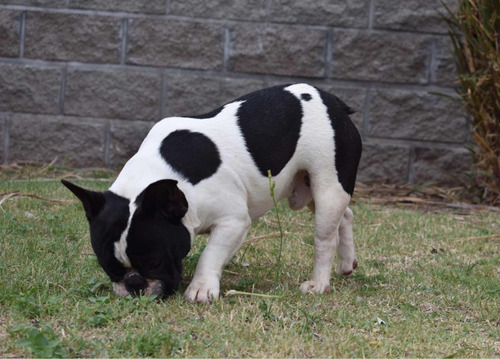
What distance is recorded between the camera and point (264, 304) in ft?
11.4

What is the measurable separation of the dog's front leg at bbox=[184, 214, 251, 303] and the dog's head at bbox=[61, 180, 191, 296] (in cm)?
12

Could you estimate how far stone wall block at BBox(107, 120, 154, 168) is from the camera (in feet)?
24.9

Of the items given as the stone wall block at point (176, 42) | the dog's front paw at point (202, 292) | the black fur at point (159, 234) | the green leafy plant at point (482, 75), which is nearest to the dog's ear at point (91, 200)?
the black fur at point (159, 234)

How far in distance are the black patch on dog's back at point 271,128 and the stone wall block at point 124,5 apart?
11.9ft

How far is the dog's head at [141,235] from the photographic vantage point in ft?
11.1

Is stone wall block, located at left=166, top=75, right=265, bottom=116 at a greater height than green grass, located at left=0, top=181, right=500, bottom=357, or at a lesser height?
greater

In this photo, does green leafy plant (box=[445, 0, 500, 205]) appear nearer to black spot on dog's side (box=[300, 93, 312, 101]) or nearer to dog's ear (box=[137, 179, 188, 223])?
black spot on dog's side (box=[300, 93, 312, 101])

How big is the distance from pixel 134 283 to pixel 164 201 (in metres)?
0.38

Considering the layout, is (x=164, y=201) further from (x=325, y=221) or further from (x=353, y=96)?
(x=353, y=96)

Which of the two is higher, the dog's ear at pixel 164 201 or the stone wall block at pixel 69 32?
the stone wall block at pixel 69 32

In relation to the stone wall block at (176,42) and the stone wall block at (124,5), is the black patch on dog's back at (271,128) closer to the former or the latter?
the stone wall block at (176,42)

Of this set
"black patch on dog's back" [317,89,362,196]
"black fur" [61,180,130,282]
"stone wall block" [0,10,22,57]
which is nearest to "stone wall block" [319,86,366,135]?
"stone wall block" [0,10,22,57]

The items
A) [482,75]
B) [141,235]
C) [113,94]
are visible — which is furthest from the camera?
[113,94]

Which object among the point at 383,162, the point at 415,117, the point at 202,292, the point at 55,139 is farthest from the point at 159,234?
the point at 415,117
